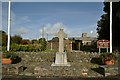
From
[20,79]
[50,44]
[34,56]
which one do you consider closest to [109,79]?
[20,79]

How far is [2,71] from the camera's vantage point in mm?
12695

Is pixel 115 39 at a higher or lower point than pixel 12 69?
higher

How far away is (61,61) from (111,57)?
3.51m

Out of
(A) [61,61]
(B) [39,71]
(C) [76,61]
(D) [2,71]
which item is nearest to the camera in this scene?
(D) [2,71]

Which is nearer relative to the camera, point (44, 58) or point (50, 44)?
point (44, 58)

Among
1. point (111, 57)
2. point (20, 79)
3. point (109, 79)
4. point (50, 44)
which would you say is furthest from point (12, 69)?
point (50, 44)

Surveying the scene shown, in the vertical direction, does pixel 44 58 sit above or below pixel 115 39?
below

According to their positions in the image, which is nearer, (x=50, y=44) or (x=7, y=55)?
(x=7, y=55)

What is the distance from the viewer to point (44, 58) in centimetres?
2184

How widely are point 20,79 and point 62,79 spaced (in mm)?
1815

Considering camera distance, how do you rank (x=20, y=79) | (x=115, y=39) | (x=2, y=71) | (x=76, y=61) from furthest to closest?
(x=115, y=39) < (x=76, y=61) < (x=2, y=71) < (x=20, y=79)

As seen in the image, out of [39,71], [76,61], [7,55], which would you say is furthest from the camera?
[76,61]

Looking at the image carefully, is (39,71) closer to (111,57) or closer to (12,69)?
(12,69)

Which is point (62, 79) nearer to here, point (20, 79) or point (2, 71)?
point (20, 79)
